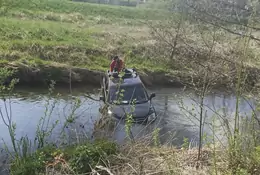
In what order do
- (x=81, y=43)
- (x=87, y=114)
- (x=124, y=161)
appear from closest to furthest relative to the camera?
1. (x=124, y=161)
2. (x=87, y=114)
3. (x=81, y=43)

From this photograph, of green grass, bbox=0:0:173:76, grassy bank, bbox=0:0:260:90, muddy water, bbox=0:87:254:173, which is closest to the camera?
muddy water, bbox=0:87:254:173

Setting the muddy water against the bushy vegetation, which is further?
the muddy water

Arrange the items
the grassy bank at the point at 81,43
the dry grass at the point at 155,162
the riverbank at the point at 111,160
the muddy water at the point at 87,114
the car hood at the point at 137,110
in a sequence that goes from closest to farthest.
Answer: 1. the dry grass at the point at 155,162
2. the riverbank at the point at 111,160
3. the car hood at the point at 137,110
4. the muddy water at the point at 87,114
5. the grassy bank at the point at 81,43

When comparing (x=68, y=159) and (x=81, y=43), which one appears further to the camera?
(x=81, y=43)

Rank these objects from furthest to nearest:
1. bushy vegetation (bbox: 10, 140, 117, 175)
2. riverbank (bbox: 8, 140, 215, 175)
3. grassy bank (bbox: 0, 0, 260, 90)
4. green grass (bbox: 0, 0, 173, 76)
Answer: green grass (bbox: 0, 0, 173, 76), grassy bank (bbox: 0, 0, 260, 90), bushy vegetation (bbox: 10, 140, 117, 175), riverbank (bbox: 8, 140, 215, 175)

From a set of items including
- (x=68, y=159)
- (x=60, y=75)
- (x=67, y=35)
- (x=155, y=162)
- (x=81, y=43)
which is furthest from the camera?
(x=67, y=35)

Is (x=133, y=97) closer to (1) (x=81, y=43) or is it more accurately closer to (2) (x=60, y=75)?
(2) (x=60, y=75)

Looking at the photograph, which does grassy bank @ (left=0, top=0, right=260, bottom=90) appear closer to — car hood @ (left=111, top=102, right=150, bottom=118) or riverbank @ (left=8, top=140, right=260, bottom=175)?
car hood @ (left=111, top=102, right=150, bottom=118)

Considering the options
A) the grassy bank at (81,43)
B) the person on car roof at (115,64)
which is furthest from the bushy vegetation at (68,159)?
the grassy bank at (81,43)

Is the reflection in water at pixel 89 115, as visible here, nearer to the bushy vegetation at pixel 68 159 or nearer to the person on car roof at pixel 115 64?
the person on car roof at pixel 115 64

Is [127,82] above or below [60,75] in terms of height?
above

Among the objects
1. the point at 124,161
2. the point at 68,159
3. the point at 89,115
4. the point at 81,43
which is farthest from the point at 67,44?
the point at 124,161

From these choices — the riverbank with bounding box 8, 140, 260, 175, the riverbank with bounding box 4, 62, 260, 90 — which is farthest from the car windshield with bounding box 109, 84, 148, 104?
the riverbank with bounding box 4, 62, 260, 90

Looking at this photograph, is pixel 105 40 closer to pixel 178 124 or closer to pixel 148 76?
pixel 148 76
